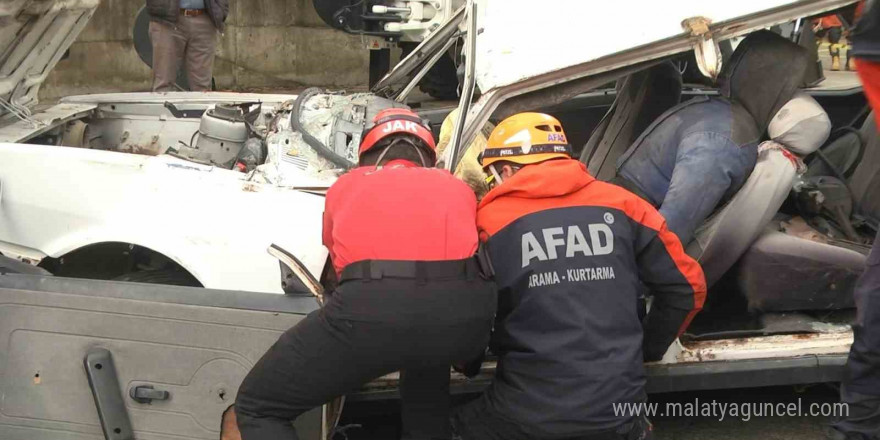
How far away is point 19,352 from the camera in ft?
7.61

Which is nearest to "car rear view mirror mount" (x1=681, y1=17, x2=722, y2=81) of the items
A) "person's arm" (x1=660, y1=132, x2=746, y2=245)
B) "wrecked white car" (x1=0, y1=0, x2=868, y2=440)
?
"wrecked white car" (x1=0, y1=0, x2=868, y2=440)

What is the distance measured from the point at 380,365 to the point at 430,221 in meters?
0.39

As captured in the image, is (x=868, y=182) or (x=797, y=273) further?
(x=868, y=182)

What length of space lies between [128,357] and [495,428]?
1032mm

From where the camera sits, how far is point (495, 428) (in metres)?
2.34

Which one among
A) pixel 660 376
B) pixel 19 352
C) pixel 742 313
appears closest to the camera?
pixel 19 352

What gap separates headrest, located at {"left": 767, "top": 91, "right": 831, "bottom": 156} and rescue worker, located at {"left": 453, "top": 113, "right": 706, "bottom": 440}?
2.90ft

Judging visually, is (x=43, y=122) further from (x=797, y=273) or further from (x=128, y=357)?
(x=797, y=273)

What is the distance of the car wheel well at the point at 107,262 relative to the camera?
3.12 metres

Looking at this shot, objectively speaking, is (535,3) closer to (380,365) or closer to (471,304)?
(471,304)

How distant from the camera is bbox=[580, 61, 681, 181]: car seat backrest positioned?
356cm

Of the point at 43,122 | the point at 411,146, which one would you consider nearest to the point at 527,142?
the point at 411,146

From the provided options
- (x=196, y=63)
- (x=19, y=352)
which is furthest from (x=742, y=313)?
(x=196, y=63)

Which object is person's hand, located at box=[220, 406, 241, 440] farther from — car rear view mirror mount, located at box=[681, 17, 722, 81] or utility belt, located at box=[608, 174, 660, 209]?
car rear view mirror mount, located at box=[681, 17, 722, 81]
